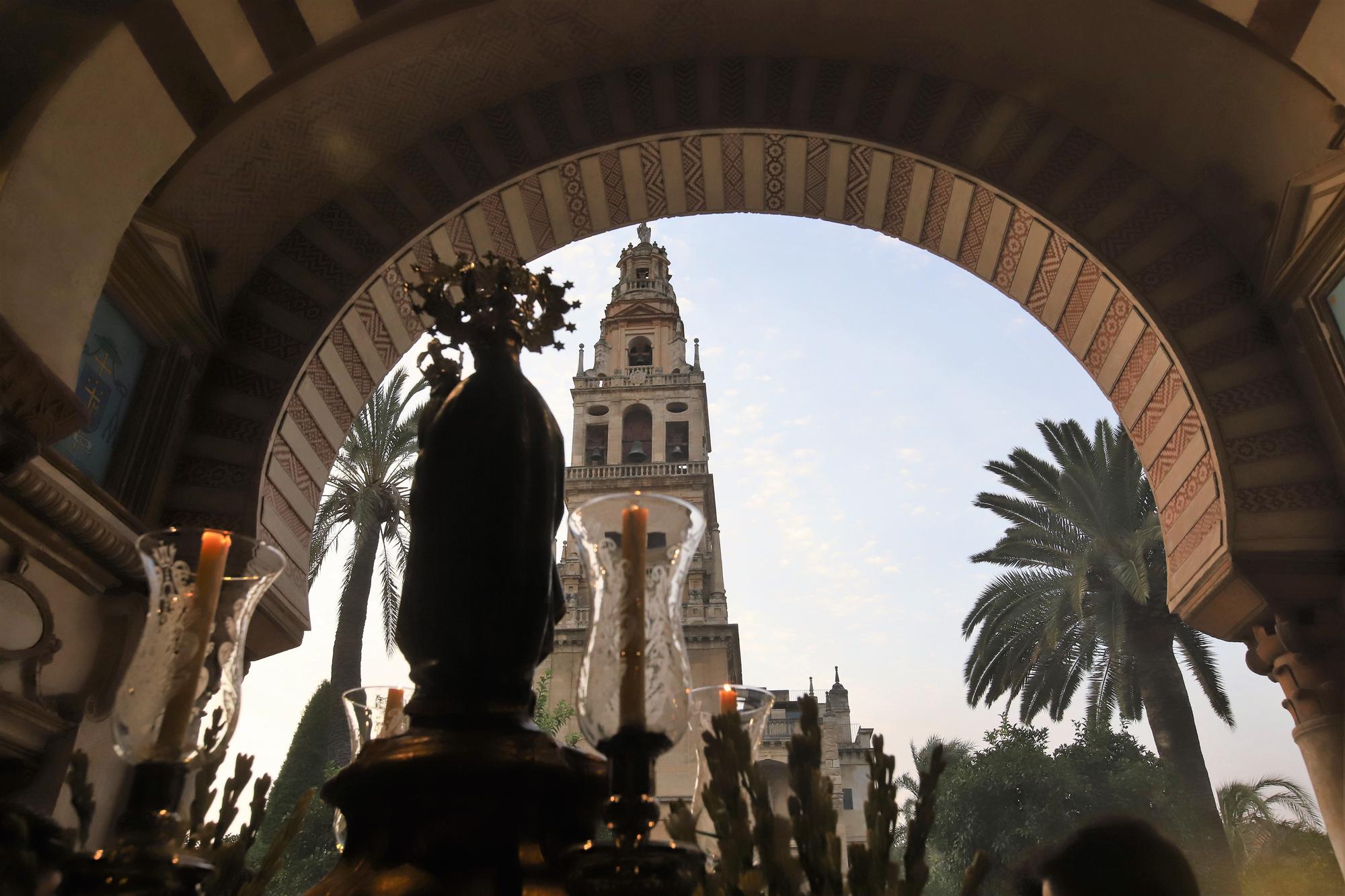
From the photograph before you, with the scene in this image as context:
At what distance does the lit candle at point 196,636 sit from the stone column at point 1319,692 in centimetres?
619

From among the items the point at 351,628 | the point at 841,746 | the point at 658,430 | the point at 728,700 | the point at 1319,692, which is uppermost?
the point at 658,430

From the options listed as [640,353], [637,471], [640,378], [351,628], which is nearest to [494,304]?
[351,628]

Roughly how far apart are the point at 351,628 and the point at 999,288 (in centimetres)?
1221

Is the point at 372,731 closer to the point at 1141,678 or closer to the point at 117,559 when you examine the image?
the point at 117,559

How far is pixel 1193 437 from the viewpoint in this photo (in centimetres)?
688

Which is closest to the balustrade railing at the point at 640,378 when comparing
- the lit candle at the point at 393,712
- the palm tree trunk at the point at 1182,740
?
the palm tree trunk at the point at 1182,740

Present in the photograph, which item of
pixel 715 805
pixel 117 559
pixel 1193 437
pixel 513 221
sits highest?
pixel 513 221

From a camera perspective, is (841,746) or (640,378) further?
(841,746)

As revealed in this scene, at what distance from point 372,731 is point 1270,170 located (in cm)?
675

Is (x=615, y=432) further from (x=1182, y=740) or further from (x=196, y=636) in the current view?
(x=196, y=636)

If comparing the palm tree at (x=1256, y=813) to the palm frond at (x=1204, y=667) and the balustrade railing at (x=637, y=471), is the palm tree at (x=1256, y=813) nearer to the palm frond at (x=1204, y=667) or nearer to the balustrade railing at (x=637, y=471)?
the palm frond at (x=1204, y=667)

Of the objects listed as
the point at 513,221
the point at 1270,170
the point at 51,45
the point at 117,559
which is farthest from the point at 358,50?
the point at 1270,170

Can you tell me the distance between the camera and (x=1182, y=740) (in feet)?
50.3

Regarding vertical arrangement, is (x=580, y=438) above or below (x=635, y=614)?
above
